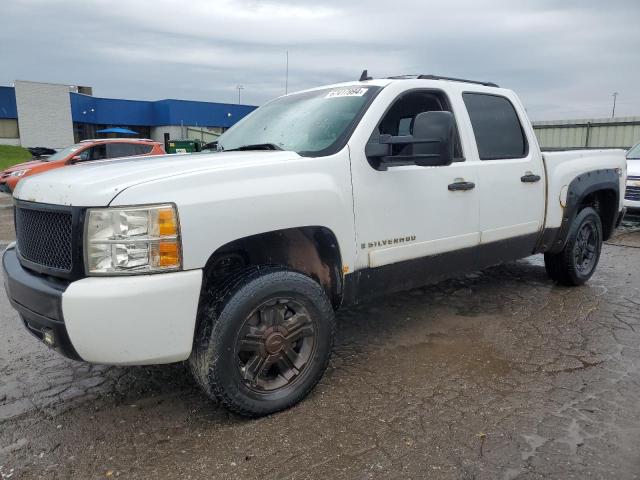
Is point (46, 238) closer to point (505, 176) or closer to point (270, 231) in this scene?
point (270, 231)

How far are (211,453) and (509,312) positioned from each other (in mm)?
3161

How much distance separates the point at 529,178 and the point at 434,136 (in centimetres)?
168

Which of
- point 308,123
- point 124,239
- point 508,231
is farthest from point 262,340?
point 508,231

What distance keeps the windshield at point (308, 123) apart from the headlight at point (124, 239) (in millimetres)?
1126

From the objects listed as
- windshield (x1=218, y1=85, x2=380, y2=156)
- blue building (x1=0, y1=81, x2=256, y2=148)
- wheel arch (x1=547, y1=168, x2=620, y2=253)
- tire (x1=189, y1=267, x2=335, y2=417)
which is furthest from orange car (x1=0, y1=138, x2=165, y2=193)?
blue building (x1=0, y1=81, x2=256, y2=148)

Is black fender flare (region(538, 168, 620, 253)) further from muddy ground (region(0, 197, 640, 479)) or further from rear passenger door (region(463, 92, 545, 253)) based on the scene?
muddy ground (region(0, 197, 640, 479))

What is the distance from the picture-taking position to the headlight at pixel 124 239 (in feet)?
8.10

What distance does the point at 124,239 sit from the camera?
2.46 meters

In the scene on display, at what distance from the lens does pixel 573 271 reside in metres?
5.41

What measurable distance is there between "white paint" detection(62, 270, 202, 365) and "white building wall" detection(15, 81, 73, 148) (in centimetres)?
4028

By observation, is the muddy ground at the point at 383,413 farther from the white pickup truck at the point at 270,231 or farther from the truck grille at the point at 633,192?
the truck grille at the point at 633,192

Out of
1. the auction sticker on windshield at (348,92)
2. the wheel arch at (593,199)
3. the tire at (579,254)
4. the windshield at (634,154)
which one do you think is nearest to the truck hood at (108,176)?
the auction sticker on windshield at (348,92)

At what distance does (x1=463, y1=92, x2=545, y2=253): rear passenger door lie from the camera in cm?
421

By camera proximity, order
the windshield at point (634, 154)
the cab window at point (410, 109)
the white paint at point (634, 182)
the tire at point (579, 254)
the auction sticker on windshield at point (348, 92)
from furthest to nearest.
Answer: the windshield at point (634, 154)
the white paint at point (634, 182)
the tire at point (579, 254)
the cab window at point (410, 109)
the auction sticker on windshield at point (348, 92)
